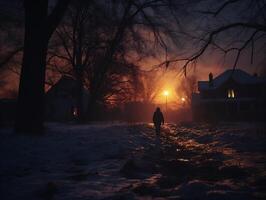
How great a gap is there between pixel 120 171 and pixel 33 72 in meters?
7.51

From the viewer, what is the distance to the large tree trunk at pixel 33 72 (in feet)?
45.1

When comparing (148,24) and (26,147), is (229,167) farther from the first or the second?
(148,24)

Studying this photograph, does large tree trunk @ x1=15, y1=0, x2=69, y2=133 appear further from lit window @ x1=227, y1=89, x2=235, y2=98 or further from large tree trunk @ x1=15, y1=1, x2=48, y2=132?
lit window @ x1=227, y1=89, x2=235, y2=98

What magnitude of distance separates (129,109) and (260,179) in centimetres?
5138

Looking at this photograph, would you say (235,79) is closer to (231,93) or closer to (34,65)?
(231,93)

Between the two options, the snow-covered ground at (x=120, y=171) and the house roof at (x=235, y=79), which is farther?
the house roof at (x=235, y=79)

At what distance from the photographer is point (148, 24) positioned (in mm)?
18953

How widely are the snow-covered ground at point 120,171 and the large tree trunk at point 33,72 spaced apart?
139 centimetres

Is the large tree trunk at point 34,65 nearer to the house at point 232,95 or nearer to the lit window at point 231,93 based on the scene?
the house at point 232,95

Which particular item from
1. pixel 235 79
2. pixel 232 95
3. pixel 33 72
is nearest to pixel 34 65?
pixel 33 72

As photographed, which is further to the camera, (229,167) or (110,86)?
(110,86)

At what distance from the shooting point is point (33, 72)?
1398 centimetres

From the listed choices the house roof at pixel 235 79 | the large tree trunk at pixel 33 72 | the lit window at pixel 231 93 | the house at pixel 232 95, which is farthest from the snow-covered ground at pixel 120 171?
the house roof at pixel 235 79

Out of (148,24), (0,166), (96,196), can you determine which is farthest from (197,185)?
(148,24)
